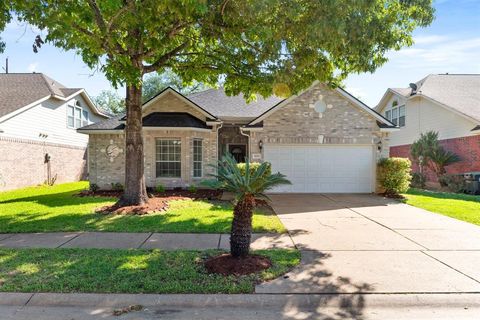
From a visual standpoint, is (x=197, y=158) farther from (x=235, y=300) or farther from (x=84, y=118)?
(x=84, y=118)

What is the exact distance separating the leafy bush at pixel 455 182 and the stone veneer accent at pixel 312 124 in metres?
5.56

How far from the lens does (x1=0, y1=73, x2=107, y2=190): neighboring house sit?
17266 millimetres

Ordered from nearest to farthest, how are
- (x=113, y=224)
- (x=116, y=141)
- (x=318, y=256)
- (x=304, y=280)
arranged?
(x=304, y=280)
(x=318, y=256)
(x=113, y=224)
(x=116, y=141)

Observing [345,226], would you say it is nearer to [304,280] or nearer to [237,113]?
[304,280]

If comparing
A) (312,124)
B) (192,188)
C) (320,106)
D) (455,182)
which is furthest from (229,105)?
(455,182)

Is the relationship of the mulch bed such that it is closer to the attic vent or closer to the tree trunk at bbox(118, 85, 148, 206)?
the tree trunk at bbox(118, 85, 148, 206)

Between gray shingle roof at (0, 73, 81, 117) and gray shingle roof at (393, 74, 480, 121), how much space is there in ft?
72.5

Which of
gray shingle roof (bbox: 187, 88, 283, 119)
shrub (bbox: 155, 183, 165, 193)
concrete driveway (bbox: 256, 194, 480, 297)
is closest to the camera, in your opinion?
concrete driveway (bbox: 256, 194, 480, 297)

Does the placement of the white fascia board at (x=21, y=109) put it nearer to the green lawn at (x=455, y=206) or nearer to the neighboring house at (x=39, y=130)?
the neighboring house at (x=39, y=130)

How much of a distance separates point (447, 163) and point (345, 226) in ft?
41.8

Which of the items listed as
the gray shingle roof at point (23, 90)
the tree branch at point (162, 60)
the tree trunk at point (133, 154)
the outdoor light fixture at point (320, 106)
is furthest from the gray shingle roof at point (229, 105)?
the gray shingle roof at point (23, 90)

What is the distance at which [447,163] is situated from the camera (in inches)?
727

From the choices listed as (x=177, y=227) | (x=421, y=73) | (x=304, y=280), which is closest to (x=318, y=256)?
(x=304, y=280)

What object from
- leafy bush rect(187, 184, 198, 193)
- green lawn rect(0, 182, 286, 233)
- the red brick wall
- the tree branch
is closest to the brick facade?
green lawn rect(0, 182, 286, 233)
